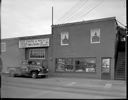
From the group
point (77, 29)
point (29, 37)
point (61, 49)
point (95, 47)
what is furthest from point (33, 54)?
point (95, 47)

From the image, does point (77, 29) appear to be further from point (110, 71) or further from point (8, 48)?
point (8, 48)

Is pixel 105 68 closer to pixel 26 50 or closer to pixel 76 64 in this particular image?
pixel 76 64

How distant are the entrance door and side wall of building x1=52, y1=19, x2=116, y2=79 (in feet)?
1.08

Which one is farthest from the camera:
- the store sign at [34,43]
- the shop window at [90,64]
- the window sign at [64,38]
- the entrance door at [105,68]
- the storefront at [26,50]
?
the storefront at [26,50]

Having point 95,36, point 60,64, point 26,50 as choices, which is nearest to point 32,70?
point 60,64

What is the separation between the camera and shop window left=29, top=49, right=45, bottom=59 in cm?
2594

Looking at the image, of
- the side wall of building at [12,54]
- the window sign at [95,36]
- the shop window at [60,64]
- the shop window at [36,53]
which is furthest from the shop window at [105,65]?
the side wall of building at [12,54]

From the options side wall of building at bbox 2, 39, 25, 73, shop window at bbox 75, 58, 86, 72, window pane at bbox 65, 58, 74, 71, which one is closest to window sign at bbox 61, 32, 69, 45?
window pane at bbox 65, 58, 74, 71

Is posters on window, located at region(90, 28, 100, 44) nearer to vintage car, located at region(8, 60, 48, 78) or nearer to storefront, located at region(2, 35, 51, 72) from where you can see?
storefront, located at region(2, 35, 51, 72)

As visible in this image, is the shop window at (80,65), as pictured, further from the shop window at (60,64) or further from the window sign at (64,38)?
the window sign at (64,38)

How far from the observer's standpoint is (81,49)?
2272 cm

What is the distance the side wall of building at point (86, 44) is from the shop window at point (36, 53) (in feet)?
6.61

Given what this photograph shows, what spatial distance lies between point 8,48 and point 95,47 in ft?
50.2

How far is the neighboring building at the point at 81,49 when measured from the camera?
20.9 m
